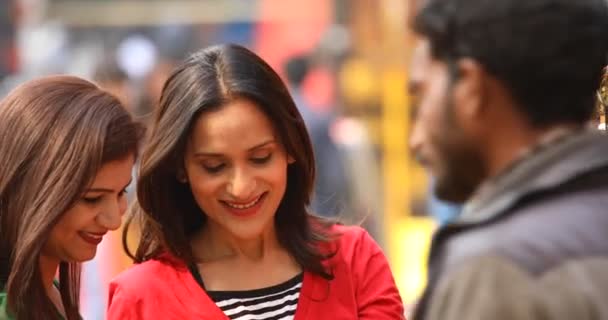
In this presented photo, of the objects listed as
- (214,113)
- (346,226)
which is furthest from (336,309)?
(214,113)

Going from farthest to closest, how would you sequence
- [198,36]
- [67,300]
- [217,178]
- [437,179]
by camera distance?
[198,36], [67,300], [217,178], [437,179]

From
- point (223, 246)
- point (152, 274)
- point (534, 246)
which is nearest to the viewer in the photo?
point (534, 246)

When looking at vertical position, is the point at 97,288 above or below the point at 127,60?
below

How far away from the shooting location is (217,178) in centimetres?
333

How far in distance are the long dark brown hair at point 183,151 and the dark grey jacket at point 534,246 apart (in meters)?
1.11

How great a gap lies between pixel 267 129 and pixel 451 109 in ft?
3.49

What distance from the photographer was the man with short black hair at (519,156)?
2.23 m

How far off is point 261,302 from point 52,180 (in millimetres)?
564

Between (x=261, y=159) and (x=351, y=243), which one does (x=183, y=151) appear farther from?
(x=351, y=243)

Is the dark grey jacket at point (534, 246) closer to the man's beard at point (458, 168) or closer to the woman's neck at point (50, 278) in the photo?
the man's beard at point (458, 168)

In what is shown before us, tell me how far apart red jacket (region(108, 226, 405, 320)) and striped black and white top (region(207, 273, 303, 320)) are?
0.03 metres

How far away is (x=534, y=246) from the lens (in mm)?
2242

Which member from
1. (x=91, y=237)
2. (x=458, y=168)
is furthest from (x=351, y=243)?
(x=458, y=168)

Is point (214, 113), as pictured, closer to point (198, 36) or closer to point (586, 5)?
point (586, 5)
